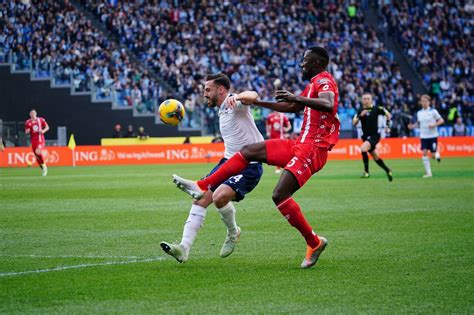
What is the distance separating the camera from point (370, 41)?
176ft

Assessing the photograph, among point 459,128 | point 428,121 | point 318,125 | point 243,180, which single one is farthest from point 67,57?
point 318,125

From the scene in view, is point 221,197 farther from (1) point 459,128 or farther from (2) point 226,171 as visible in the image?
(1) point 459,128

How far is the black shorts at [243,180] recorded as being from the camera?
1037cm

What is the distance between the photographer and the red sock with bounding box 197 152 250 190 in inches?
390

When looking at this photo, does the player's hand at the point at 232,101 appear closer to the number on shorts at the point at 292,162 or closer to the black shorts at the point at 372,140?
the number on shorts at the point at 292,162

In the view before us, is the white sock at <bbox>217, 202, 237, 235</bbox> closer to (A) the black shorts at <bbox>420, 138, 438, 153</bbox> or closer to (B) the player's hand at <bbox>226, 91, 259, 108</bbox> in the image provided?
(B) the player's hand at <bbox>226, 91, 259, 108</bbox>

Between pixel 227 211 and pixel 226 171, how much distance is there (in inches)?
44.1

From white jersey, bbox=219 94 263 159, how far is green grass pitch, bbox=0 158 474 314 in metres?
1.38

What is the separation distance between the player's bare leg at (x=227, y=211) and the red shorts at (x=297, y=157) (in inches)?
28.5

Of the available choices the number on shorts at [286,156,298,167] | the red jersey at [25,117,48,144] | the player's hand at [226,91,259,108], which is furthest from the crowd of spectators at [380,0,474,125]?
the player's hand at [226,91,259,108]

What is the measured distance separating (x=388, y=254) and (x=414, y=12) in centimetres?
4784

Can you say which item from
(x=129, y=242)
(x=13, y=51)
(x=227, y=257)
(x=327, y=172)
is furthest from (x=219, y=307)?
(x=13, y=51)

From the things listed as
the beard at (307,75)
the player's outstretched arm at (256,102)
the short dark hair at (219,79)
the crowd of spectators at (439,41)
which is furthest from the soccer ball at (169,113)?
the crowd of spectators at (439,41)

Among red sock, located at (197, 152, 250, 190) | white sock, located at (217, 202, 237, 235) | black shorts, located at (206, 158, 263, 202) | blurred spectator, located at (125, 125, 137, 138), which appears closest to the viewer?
red sock, located at (197, 152, 250, 190)
